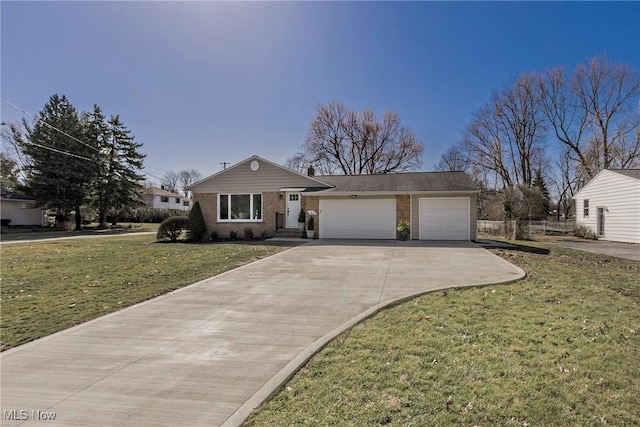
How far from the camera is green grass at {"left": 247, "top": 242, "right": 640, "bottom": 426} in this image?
268 cm

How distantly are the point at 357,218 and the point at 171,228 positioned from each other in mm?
9508

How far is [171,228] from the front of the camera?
17.4 metres

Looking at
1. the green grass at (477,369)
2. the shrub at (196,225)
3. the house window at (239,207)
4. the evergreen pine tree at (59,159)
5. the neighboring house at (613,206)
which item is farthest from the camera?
the evergreen pine tree at (59,159)

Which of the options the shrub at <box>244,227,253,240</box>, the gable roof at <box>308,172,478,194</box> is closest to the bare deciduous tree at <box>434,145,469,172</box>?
the gable roof at <box>308,172,478,194</box>

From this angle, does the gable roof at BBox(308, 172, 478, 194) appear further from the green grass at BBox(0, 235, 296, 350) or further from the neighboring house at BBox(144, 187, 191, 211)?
the neighboring house at BBox(144, 187, 191, 211)

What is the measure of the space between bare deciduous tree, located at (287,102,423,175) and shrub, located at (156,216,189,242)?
23.1 m

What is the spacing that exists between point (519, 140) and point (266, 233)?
100 ft

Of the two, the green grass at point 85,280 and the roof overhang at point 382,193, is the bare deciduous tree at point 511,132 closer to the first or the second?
the roof overhang at point 382,193

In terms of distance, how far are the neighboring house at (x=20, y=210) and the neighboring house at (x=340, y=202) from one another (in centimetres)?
2220

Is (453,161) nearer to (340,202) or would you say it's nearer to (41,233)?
(340,202)

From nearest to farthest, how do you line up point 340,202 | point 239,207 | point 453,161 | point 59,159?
point 340,202 < point 239,207 < point 59,159 < point 453,161

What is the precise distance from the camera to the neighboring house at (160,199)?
53.7 meters

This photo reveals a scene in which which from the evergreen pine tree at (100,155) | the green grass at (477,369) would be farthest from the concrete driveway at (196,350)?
the evergreen pine tree at (100,155)
